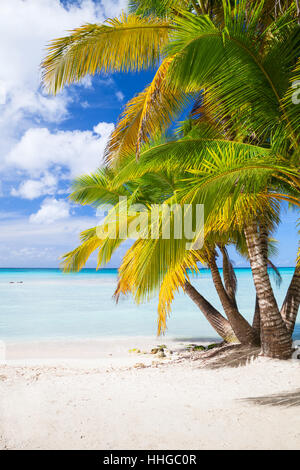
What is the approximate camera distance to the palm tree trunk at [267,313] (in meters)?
5.33

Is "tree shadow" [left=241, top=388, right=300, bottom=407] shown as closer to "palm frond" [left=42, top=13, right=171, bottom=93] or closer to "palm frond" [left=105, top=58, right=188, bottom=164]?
"palm frond" [left=105, top=58, right=188, bottom=164]

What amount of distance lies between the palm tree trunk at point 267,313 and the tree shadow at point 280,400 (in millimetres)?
1106

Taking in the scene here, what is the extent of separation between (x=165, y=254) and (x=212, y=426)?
64.6 inches

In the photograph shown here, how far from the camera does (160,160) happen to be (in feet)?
16.3

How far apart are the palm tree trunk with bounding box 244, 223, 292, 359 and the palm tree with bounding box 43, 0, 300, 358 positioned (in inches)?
0.6

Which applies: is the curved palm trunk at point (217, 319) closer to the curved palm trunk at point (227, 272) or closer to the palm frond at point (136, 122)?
the curved palm trunk at point (227, 272)

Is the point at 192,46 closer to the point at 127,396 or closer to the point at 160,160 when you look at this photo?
the point at 160,160

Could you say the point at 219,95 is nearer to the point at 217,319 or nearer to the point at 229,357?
the point at 229,357

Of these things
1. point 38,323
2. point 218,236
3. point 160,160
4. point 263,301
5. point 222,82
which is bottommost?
point 38,323

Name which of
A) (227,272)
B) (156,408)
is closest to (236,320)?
(227,272)

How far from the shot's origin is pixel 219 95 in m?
A: 4.31

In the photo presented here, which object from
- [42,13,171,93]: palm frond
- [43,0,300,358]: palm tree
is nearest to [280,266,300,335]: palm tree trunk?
[43,0,300,358]: palm tree

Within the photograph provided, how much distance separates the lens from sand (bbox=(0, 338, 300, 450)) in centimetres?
318

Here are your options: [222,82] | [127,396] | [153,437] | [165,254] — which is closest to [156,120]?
[222,82]
